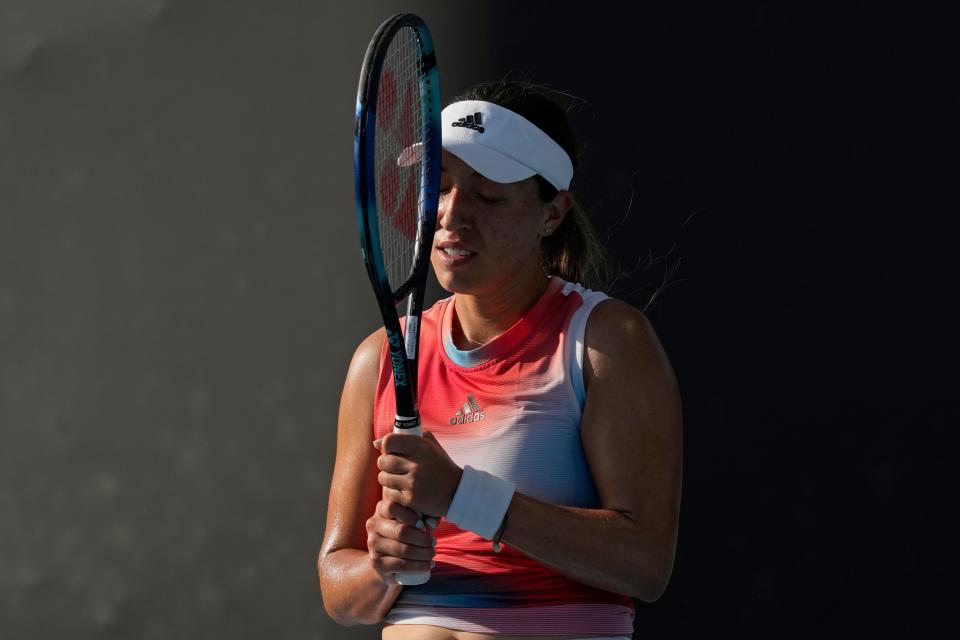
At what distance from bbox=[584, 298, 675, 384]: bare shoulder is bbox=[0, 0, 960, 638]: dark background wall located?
0.73 metres

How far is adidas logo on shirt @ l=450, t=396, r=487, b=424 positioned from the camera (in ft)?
5.60

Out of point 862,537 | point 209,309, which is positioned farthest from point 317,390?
point 862,537

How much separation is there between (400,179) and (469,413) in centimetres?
35

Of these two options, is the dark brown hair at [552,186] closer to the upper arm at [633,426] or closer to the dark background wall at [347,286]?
the upper arm at [633,426]

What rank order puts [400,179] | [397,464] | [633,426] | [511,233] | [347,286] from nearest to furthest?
[397,464]
[633,426]
[511,233]
[400,179]
[347,286]

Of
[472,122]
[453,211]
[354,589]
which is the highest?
[472,122]

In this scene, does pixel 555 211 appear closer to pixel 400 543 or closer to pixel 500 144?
pixel 500 144

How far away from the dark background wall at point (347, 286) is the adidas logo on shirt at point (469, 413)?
769 mm

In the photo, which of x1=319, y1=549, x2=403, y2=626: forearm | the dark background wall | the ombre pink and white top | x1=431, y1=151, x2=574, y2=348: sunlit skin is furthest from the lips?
the dark background wall

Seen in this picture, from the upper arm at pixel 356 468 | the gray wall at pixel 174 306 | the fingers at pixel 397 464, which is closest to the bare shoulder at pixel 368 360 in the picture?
the upper arm at pixel 356 468

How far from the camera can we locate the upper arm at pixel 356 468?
1802mm

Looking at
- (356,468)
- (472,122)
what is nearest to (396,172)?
(472,122)

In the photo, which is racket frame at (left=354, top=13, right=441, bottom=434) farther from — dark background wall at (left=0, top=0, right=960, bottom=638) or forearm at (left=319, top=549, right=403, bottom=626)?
dark background wall at (left=0, top=0, right=960, bottom=638)

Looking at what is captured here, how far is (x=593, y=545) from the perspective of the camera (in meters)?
1.58
